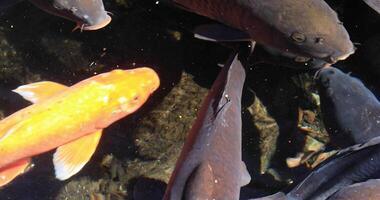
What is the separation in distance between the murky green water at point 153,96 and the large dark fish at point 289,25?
1.63ft

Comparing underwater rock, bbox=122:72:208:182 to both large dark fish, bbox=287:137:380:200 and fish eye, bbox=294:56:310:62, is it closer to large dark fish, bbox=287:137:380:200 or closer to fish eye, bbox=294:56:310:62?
fish eye, bbox=294:56:310:62

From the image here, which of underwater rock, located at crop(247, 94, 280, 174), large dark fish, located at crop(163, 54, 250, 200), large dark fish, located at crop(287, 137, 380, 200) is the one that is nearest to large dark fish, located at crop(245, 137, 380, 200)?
large dark fish, located at crop(287, 137, 380, 200)

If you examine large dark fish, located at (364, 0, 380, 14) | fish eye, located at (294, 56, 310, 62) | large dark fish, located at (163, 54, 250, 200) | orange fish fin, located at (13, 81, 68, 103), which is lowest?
orange fish fin, located at (13, 81, 68, 103)

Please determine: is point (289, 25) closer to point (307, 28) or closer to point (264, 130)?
point (307, 28)

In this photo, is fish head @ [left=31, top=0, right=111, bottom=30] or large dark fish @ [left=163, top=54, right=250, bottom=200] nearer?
large dark fish @ [left=163, top=54, right=250, bottom=200]

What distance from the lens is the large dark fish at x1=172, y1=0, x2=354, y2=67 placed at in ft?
11.9

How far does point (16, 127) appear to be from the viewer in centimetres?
393

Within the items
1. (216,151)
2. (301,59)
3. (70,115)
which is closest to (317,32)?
(301,59)

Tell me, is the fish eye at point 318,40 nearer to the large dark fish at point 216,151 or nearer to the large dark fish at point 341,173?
the large dark fish at point 216,151

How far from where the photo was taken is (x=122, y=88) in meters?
4.24

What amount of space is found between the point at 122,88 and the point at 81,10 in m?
0.88

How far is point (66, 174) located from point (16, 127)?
630 millimetres

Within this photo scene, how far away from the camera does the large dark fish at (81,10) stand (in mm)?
3609

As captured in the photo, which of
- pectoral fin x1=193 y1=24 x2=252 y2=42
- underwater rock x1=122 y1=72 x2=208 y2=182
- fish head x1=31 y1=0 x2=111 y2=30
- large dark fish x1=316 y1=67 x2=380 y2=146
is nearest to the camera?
fish head x1=31 y1=0 x2=111 y2=30
